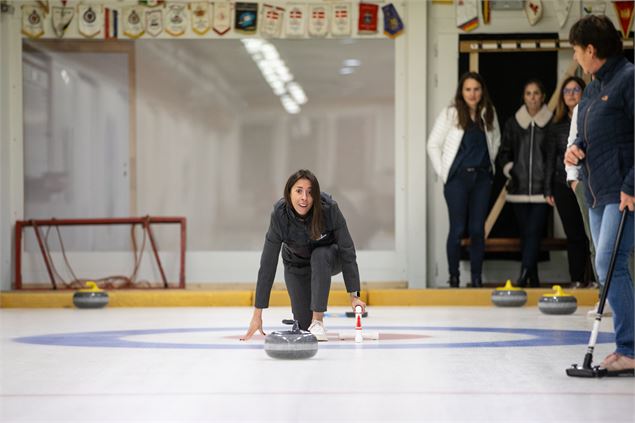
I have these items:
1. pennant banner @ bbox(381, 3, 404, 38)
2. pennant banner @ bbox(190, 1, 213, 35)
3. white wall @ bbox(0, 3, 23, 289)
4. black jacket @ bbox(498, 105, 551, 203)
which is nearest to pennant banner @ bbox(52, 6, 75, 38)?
white wall @ bbox(0, 3, 23, 289)

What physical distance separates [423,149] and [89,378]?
621cm

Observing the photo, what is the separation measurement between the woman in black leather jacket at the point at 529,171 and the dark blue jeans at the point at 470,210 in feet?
1.25

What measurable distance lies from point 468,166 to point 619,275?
Answer: 495cm

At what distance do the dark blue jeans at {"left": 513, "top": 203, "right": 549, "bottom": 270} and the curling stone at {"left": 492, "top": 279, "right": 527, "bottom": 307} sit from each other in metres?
0.98

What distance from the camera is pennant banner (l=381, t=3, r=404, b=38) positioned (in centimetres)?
1002

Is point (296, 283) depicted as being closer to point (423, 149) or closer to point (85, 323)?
point (85, 323)

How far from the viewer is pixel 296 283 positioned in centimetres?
580

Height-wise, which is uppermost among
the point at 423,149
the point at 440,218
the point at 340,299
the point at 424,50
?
the point at 424,50

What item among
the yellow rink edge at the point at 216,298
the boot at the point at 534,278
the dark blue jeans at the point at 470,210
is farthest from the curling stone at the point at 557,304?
the boot at the point at 534,278

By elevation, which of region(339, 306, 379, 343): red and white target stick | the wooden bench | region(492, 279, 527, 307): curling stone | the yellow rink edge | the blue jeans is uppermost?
the blue jeans

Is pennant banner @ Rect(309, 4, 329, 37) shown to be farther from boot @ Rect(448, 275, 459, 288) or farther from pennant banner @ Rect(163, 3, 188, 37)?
boot @ Rect(448, 275, 459, 288)

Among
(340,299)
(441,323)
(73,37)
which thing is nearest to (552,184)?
(340,299)

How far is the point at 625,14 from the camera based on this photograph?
988 cm

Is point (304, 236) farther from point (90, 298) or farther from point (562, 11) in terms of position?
point (562, 11)
